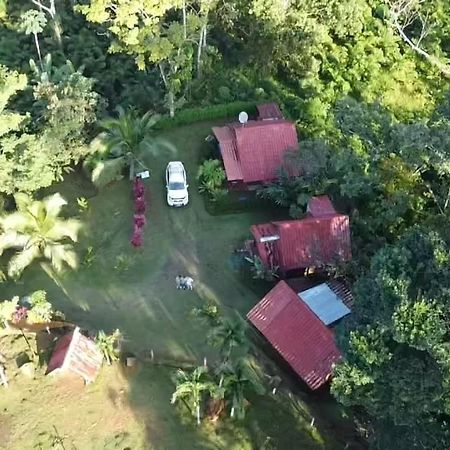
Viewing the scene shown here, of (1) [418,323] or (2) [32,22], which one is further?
(2) [32,22]

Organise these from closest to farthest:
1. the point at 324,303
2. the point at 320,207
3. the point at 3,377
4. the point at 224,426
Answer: the point at 224,426, the point at 3,377, the point at 324,303, the point at 320,207

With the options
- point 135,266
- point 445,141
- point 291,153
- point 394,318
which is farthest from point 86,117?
point 394,318

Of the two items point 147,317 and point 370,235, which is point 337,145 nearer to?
point 370,235

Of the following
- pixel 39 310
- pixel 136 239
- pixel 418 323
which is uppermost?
pixel 418 323

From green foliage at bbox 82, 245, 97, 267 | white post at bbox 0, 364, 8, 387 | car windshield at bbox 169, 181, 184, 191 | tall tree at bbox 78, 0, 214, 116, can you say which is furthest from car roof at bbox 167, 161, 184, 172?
white post at bbox 0, 364, 8, 387

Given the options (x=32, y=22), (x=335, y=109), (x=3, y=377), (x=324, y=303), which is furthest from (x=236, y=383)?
(x=32, y=22)

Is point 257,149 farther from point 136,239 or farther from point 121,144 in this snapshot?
point 136,239

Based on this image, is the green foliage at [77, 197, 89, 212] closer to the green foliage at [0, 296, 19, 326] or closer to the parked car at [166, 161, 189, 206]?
the parked car at [166, 161, 189, 206]
